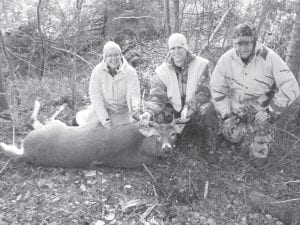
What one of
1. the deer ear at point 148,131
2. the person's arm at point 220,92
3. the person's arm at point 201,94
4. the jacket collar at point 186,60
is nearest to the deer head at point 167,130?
the deer ear at point 148,131

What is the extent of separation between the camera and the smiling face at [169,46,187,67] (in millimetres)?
4398

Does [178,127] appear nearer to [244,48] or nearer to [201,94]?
[201,94]

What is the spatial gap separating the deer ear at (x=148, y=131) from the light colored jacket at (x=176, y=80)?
21.4 inches

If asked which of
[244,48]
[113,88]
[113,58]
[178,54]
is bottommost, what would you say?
[113,88]

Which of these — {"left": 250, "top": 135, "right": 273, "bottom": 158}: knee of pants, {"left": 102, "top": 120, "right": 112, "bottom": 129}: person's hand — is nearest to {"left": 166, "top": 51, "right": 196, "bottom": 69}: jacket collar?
{"left": 102, "top": 120, "right": 112, "bottom": 129}: person's hand

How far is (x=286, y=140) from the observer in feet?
14.2

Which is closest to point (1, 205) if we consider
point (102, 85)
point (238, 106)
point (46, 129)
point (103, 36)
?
point (46, 129)

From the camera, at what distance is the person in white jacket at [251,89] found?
391cm

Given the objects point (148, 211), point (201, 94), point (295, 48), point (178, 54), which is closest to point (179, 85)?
point (201, 94)

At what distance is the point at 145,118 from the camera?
4406 millimetres

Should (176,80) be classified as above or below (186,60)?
below

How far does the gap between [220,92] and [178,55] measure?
2.46 feet

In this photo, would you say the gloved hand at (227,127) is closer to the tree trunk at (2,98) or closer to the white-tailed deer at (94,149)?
the white-tailed deer at (94,149)

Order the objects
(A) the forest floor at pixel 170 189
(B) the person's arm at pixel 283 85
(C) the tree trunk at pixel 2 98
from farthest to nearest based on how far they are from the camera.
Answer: (C) the tree trunk at pixel 2 98 < (B) the person's arm at pixel 283 85 < (A) the forest floor at pixel 170 189
